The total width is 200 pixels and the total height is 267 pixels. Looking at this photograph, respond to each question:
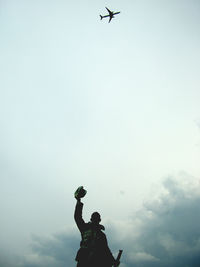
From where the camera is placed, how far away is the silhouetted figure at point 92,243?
5871 millimetres

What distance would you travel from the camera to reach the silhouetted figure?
5871 millimetres

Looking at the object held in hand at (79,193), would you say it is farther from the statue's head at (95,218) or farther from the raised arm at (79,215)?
the statue's head at (95,218)

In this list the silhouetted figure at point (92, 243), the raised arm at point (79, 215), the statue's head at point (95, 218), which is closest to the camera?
the silhouetted figure at point (92, 243)

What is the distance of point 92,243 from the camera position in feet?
20.0

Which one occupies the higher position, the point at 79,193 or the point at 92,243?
the point at 79,193

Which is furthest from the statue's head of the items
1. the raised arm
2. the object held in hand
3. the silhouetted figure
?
the object held in hand

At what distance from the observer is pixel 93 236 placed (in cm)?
625

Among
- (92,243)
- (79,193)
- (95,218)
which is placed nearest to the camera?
(92,243)

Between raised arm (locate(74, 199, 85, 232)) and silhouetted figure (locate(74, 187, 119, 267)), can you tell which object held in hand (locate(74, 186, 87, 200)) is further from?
raised arm (locate(74, 199, 85, 232))

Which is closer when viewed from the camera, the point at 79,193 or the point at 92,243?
the point at 92,243

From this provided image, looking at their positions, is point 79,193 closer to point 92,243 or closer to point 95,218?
point 95,218

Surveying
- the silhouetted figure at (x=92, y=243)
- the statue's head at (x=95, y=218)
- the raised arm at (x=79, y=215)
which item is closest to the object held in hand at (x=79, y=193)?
the silhouetted figure at (x=92, y=243)

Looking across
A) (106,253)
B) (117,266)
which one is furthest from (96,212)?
(117,266)

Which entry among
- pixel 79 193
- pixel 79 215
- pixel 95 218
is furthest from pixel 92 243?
pixel 79 193
